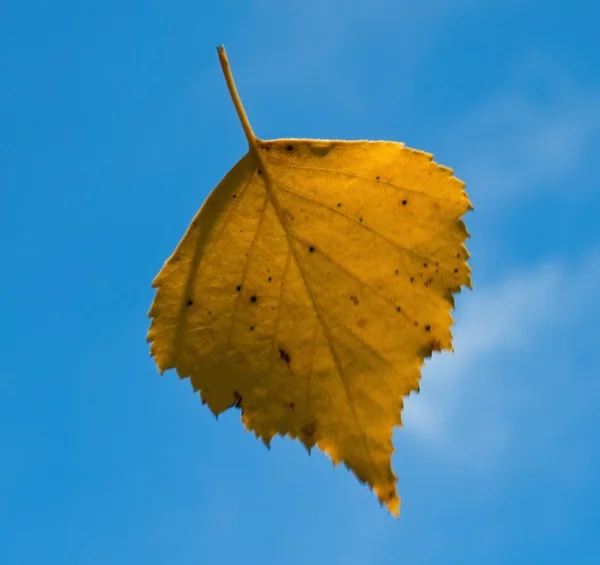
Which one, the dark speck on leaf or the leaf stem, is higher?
the leaf stem

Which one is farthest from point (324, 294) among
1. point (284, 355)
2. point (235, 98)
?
point (235, 98)

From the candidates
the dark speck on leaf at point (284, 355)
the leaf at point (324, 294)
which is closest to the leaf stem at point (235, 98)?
the leaf at point (324, 294)

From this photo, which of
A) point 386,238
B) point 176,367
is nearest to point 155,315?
point 176,367

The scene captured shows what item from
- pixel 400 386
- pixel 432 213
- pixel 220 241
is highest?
pixel 220 241

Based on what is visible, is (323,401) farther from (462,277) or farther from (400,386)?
Answer: (462,277)

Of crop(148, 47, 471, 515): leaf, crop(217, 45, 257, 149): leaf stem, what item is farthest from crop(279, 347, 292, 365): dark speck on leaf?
crop(217, 45, 257, 149): leaf stem

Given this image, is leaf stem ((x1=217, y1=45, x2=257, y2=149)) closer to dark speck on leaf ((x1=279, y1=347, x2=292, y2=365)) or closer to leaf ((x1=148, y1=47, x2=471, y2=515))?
leaf ((x1=148, y1=47, x2=471, y2=515))

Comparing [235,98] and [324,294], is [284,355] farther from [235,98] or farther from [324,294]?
[235,98]
